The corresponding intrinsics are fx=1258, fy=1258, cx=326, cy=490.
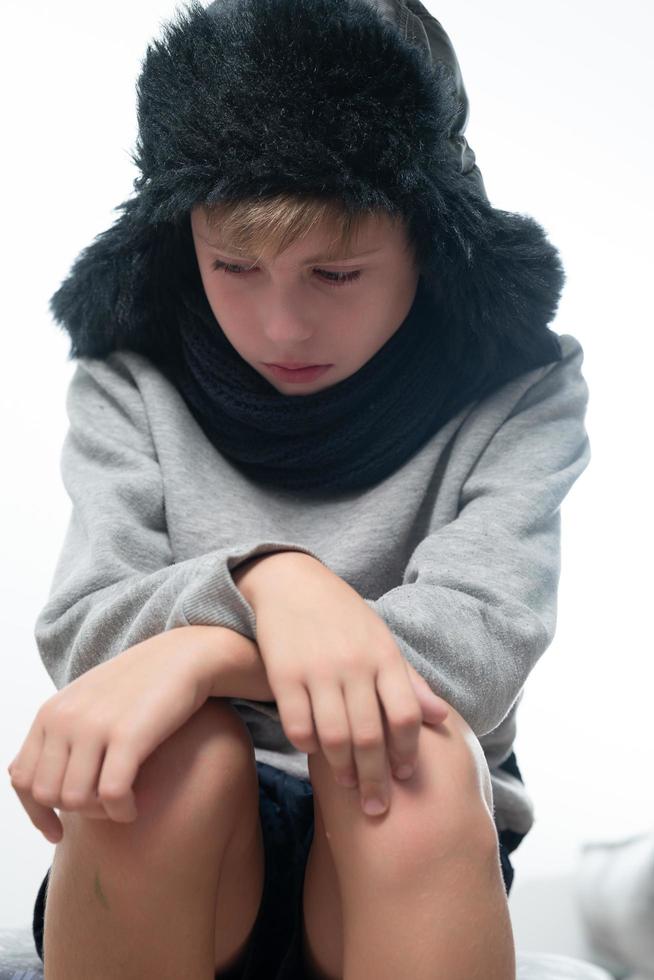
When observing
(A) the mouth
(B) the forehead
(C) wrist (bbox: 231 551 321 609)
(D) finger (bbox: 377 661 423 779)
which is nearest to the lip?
(A) the mouth

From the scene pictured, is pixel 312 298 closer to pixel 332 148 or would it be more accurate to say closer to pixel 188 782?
pixel 332 148

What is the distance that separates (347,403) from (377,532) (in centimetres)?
10

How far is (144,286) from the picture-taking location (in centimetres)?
100

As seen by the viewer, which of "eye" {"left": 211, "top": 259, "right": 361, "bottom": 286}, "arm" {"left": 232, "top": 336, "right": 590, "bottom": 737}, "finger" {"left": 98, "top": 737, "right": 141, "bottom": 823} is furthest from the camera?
A: "eye" {"left": 211, "top": 259, "right": 361, "bottom": 286}

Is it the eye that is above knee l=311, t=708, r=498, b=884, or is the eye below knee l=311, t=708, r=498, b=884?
above

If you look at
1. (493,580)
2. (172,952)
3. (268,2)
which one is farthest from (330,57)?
(172,952)

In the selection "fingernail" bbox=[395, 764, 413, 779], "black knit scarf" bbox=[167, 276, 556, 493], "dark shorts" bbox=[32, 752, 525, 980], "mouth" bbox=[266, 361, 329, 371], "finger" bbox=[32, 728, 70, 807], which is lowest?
"dark shorts" bbox=[32, 752, 525, 980]

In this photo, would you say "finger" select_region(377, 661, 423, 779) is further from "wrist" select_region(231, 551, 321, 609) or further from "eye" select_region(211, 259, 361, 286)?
"eye" select_region(211, 259, 361, 286)

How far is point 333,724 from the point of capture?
0.66 metres

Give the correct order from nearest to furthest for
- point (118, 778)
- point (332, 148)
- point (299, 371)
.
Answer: point (118, 778) < point (332, 148) < point (299, 371)

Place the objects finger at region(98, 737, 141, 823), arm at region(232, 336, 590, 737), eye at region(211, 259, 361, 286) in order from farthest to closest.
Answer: eye at region(211, 259, 361, 286) → arm at region(232, 336, 590, 737) → finger at region(98, 737, 141, 823)

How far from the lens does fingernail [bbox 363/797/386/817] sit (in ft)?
2.24

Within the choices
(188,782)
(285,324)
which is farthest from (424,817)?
(285,324)

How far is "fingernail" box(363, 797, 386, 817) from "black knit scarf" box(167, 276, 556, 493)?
0.37m
